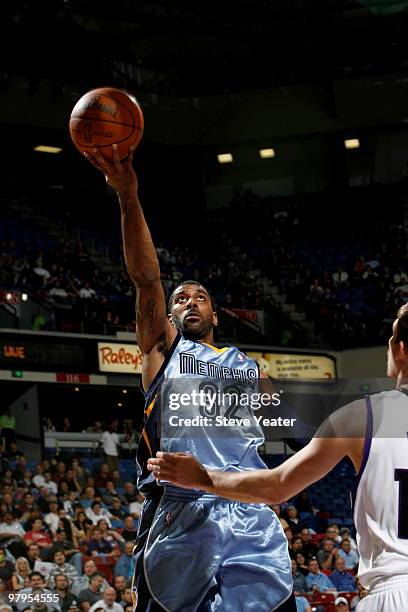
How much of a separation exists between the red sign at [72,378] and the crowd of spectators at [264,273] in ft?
3.25

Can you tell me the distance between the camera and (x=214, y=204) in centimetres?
2842

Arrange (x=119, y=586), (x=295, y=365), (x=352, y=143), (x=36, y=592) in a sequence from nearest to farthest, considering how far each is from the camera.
Result: (x=36, y=592), (x=119, y=586), (x=295, y=365), (x=352, y=143)

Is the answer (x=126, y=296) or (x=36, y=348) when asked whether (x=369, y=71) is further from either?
(x=36, y=348)

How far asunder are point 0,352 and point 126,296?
345cm

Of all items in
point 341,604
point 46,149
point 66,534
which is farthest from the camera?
point 46,149

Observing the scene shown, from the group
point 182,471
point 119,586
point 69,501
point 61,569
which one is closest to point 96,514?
point 69,501

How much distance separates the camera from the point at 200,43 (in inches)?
1029

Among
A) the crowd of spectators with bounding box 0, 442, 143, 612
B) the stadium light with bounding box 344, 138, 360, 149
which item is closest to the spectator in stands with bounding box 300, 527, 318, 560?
the crowd of spectators with bounding box 0, 442, 143, 612

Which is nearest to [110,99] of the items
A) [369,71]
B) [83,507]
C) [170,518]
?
[170,518]

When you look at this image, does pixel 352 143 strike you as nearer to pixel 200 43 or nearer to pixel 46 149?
pixel 200 43

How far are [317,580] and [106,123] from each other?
26.7ft

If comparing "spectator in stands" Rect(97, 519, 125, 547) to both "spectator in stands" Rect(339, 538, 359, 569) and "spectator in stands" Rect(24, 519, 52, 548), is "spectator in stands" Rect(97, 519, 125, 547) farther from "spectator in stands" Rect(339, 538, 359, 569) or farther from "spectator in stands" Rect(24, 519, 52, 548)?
"spectator in stands" Rect(339, 538, 359, 569)

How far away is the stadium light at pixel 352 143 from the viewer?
2755 cm

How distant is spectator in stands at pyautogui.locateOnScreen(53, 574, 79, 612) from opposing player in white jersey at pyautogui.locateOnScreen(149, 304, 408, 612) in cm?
722
